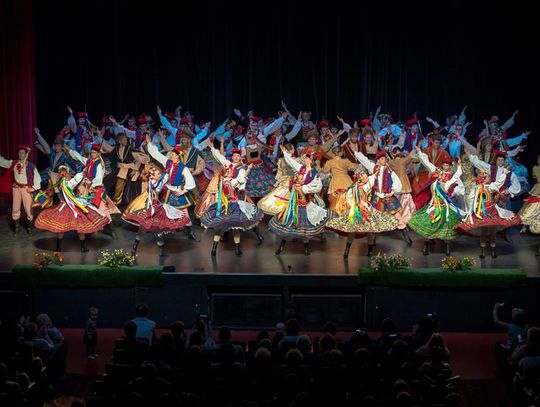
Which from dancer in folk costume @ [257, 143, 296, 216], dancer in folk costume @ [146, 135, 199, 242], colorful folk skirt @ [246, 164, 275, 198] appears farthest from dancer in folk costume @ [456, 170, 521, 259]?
dancer in folk costume @ [146, 135, 199, 242]

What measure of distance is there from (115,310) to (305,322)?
2231mm

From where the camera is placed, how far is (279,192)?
1201cm

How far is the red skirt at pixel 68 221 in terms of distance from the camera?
1147cm

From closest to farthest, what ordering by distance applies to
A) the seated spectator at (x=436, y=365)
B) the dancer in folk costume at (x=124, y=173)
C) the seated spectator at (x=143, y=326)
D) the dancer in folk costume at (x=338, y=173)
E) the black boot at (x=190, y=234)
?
the seated spectator at (x=436, y=365), the seated spectator at (x=143, y=326), the black boot at (x=190, y=234), the dancer in folk costume at (x=338, y=173), the dancer in folk costume at (x=124, y=173)

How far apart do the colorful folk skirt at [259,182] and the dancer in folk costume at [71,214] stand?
246 centimetres

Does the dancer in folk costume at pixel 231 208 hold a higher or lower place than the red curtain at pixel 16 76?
lower

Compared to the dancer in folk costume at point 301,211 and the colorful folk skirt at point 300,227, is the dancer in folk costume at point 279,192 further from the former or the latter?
the colorful folk skirt at point 300,227

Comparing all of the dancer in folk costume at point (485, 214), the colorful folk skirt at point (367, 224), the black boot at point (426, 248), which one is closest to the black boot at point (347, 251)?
the colorful folk skirt at point (367, 224)

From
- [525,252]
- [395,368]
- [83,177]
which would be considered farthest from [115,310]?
[525,252]

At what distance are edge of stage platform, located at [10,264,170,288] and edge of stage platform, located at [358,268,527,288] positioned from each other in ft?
8.04

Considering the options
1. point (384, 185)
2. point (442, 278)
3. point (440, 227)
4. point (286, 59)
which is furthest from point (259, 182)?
point (286, 59)

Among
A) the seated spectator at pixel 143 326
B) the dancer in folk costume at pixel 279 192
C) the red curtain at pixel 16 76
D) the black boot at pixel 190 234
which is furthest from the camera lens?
the red curtain at pixel 16 76

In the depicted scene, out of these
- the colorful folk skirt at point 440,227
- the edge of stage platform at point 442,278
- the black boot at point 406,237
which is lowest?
the edge of stage platform at point 442,278

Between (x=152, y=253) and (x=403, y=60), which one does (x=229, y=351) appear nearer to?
(x=152, y=253)
